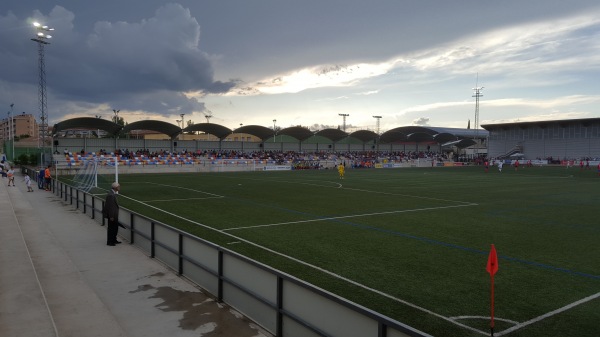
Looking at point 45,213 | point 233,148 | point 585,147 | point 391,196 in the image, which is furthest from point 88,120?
point 585,147

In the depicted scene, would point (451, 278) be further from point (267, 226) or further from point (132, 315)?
point (267, 226)

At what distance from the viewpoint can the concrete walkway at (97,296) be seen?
661 centimetres

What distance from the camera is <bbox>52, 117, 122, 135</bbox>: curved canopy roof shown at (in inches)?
2188

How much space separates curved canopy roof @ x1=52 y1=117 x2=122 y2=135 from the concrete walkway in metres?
48.9

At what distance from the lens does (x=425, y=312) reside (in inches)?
284

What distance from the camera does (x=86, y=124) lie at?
190 ft

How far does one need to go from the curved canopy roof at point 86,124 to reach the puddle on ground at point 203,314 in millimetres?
55341

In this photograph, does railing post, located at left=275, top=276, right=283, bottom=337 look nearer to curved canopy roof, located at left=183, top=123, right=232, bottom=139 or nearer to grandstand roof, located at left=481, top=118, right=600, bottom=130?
curved canopy roof, located at left=183, top=123, right=232, bottom=139

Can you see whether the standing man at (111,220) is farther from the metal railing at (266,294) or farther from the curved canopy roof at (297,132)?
the curved canopy roof at (297,132)

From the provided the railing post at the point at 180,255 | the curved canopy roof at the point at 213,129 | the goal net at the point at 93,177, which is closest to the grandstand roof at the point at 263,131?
the curved canopy roof at the point at 213,129

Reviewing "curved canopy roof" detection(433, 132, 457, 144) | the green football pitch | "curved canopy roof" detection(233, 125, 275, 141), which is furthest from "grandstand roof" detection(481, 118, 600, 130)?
the green football pitch

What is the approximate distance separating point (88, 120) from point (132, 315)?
57626 millimetres

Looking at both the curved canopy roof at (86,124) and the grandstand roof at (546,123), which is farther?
the grandstand roof at (546,123)

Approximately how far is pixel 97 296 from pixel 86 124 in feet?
187
